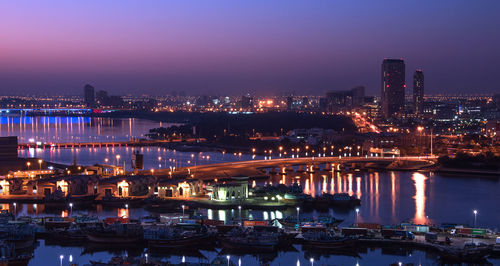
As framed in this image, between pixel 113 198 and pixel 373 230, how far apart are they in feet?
13.4

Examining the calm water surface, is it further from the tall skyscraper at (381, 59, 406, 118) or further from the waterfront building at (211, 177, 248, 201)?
the tall skyscraper at (381, 59, 406, 118)

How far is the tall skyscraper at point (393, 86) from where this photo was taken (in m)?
46.8

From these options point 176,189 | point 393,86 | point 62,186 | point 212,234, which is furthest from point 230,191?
point 393,86

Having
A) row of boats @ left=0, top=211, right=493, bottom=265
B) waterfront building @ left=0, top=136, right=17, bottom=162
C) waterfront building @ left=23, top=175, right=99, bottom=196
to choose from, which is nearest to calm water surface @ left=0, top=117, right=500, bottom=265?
row of boats @ left=0, top=211, right=493, bottom=265

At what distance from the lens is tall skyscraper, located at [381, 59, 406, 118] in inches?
1844

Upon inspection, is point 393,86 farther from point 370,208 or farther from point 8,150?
point 370,208

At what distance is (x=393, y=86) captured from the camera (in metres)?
47.9

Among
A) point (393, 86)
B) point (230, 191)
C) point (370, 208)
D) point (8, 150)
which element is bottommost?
point (370, 208)

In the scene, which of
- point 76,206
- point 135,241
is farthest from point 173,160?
point 135,241

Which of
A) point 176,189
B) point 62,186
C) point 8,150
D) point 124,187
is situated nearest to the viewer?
point 176,189

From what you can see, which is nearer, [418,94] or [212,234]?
[212,234]

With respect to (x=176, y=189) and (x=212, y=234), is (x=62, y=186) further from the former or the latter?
(x=212, y=234)

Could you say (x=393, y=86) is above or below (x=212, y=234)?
above

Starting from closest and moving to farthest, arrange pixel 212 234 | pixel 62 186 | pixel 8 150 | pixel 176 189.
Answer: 1. pixel 212 234
2. pixel 176 189
3. pixel 62 186
4. pixel 8 150
